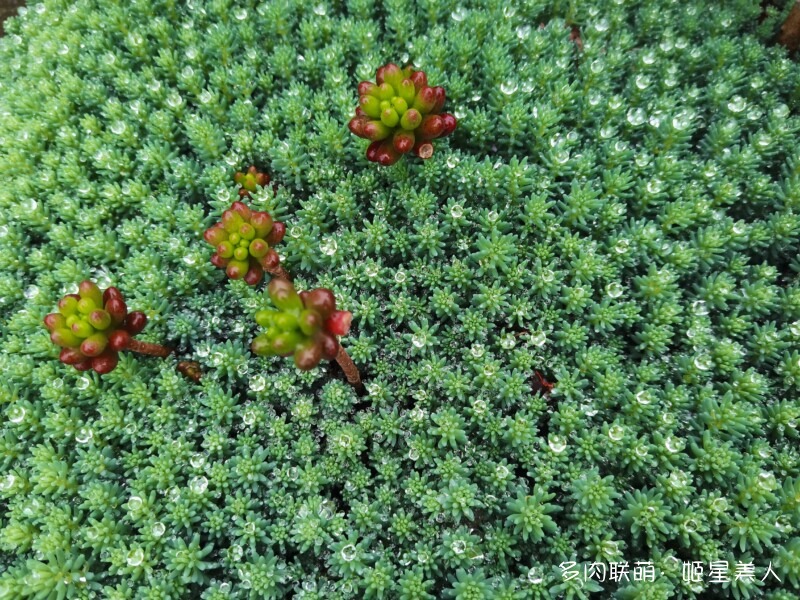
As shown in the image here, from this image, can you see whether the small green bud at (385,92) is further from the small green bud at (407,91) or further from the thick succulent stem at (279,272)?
the thick succulent stem at (279,272)

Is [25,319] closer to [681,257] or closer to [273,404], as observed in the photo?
[273,404]

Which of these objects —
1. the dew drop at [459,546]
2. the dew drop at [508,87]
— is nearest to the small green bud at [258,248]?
the dew drop at [459,546]

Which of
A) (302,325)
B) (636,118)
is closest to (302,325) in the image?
(302,325)

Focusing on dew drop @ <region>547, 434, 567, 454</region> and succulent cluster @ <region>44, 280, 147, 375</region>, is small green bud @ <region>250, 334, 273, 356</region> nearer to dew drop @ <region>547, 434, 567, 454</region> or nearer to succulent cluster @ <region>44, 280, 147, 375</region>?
succulent cluster @ <region>44, 280, 147, 375</region>

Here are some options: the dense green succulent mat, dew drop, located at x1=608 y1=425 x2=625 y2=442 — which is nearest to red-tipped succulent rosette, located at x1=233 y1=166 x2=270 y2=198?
the dense green succulent mat

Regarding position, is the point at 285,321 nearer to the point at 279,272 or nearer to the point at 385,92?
the point at 279,272

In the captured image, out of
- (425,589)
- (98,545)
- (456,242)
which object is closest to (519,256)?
(456,242)
